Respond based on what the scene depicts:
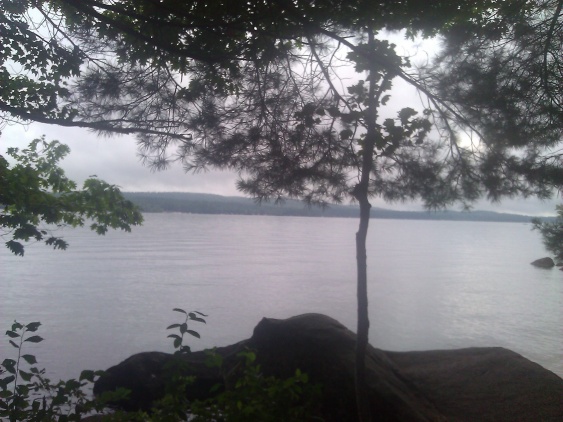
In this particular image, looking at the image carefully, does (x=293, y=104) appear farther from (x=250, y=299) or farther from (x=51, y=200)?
(x=250, y=299)

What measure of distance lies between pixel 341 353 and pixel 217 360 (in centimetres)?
214

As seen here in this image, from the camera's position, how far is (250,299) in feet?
25.3

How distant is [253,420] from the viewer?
236 cm

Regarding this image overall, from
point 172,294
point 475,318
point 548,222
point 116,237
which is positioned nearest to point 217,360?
point 548,222

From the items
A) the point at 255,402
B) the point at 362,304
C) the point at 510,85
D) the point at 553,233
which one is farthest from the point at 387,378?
the point at 510,85

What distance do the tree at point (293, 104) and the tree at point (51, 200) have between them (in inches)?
31.9

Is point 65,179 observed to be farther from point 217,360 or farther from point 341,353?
point 217,360

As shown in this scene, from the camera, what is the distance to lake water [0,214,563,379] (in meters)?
6.42

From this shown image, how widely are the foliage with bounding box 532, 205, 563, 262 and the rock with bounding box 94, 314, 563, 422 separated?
115 centimetres

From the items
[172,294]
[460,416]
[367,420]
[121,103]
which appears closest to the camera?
[367,420]

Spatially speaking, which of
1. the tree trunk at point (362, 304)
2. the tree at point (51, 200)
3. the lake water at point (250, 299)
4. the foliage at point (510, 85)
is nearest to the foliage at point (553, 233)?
the lake water at point (250, 299)

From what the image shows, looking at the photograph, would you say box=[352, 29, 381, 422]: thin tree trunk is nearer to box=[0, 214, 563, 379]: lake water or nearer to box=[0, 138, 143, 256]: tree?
box=[0, 214, 563, 379]: lake water

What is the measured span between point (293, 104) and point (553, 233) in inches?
97.8

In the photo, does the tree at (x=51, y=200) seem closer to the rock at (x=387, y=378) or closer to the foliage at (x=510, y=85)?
the rock at (x=387, y=378)
